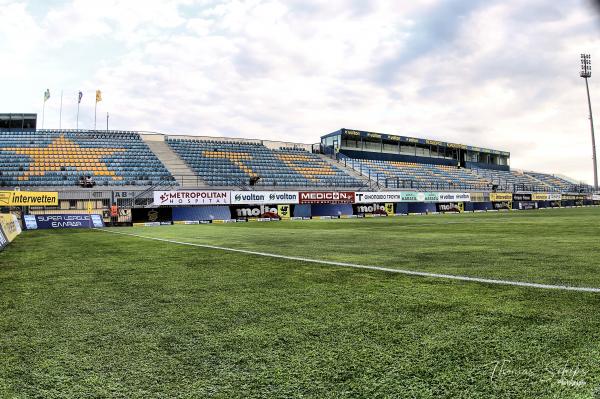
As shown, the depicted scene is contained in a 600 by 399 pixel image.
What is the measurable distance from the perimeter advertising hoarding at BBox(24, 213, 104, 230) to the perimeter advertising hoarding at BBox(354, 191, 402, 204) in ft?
77.0

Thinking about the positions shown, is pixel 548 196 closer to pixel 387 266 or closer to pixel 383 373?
pixel 387 266

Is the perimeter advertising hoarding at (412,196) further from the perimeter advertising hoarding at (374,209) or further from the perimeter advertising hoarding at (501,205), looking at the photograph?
the perimeter advertising hoarding at (501,205)

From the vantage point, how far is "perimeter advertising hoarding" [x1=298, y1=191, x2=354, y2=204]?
39.7 meters

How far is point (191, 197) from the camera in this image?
34.2 m

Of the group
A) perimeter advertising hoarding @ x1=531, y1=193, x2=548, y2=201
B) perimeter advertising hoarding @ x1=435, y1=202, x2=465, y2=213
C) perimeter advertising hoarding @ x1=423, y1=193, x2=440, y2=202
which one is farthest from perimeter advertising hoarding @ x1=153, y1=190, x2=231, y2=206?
perimeter advertising hoarding @ x1=531, y1=193, x2=548, y2=201

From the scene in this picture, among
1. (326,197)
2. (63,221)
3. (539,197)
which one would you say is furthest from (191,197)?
(539,197)

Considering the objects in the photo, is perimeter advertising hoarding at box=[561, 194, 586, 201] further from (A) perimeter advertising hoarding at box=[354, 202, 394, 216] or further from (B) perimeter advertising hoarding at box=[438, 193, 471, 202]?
(A) perimeter advertising hoarding at box=[354, 202, 394, 216]

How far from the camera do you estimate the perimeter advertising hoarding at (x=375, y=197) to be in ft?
140

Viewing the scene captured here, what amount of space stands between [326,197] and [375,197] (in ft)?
20.4

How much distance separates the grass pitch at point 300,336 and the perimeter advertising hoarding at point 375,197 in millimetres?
35905

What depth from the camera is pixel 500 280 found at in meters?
5.74

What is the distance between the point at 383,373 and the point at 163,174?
40648 mm

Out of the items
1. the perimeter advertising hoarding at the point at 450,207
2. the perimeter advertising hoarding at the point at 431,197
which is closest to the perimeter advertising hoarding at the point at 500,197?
the perimeter advertising hoarding at the point at 450,207

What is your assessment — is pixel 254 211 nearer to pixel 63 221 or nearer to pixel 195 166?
pixel 195 166
